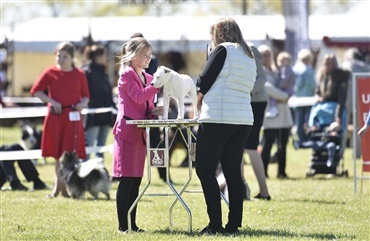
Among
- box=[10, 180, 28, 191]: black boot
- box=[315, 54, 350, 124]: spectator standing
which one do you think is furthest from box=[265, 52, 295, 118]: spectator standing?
box=[10, 180, 28, 191]: black boot

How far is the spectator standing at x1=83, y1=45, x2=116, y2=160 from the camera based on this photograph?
43.9ft

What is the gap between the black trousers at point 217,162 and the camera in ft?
26.2

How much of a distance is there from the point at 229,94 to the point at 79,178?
158 inches

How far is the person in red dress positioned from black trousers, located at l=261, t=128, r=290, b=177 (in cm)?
352

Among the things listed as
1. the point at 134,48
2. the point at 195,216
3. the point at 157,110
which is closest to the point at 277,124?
the point at 195,216

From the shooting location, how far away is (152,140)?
12.9 meters

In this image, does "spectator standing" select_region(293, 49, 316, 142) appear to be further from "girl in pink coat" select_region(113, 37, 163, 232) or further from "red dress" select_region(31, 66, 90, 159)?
"girl in pink coat" select_region(113, 37, 163, 232)

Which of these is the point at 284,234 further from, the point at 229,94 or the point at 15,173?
the point at 15,173

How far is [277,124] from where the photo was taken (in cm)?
1454

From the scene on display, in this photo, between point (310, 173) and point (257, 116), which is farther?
point (310, 173)

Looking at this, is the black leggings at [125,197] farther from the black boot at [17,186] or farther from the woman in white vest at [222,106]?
the black boot at [17,186]

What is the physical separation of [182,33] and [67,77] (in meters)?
14.7

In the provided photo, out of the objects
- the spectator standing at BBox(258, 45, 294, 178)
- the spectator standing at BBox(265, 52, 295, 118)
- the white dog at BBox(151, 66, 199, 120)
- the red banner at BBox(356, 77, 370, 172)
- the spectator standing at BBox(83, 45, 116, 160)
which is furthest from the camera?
the spectator standing at BBox(265, 52, 295, 118)

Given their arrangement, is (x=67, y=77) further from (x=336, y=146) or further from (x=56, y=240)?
(x=336, y=146)
